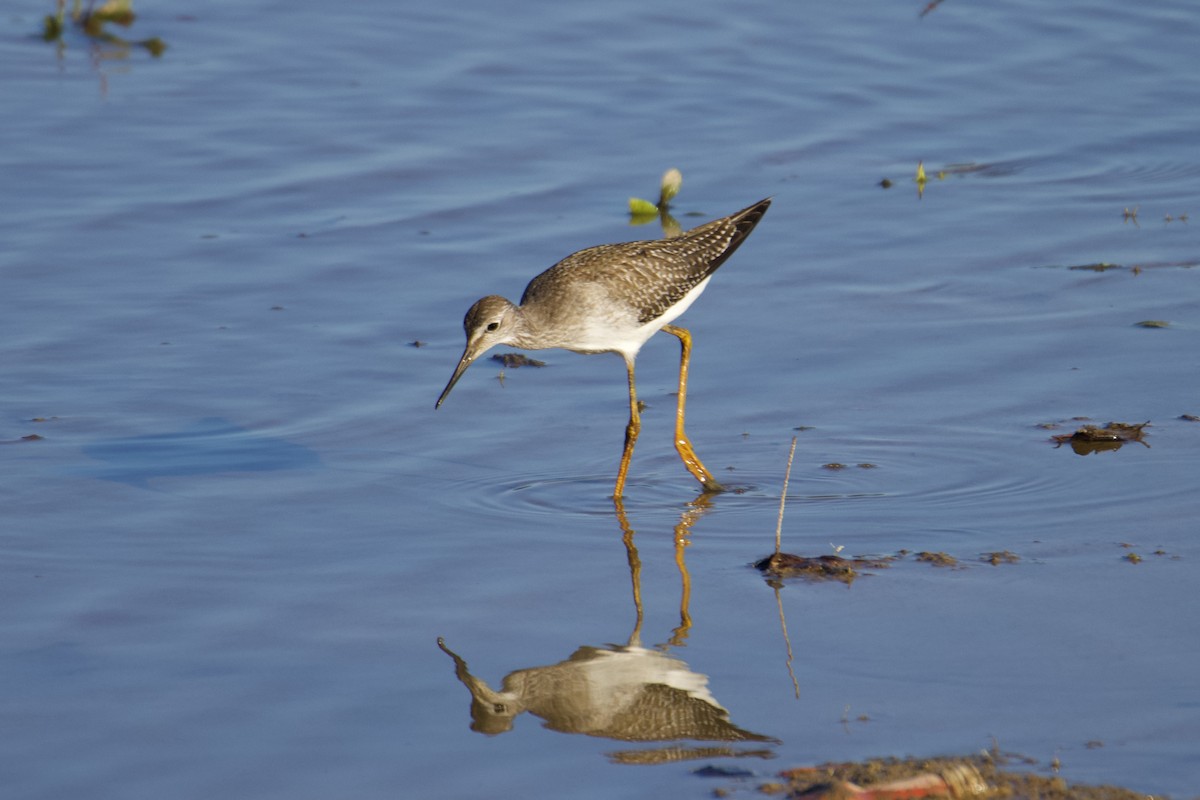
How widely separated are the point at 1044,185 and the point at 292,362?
20.0 feet

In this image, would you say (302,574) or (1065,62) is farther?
(1065,62)

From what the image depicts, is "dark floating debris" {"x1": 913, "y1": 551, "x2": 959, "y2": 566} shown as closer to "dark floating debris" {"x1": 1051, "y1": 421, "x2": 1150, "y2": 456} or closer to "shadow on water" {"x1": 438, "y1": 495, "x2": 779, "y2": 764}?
"shadow on water" {"x1": 438, "y1": 495, "x2": 779, "y2": 764}

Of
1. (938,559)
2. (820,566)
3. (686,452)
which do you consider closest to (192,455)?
(686,452)

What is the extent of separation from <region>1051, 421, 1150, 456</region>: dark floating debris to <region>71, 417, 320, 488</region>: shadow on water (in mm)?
3740

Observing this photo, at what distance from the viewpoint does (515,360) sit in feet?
32.6

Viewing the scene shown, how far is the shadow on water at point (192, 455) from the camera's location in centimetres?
805

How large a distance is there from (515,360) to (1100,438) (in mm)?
3519

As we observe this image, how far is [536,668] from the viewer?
6016 mm

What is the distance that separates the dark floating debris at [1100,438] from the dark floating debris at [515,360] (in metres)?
3.22

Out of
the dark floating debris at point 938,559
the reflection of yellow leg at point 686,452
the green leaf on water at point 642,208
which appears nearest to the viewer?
the dark floating debris at point 938,559

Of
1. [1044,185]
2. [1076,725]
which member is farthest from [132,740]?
[1044,185]

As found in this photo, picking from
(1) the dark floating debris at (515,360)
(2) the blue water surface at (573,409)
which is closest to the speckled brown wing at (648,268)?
(2) the blue water surface at (573,409)

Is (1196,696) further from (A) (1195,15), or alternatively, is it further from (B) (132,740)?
(A) (1195,15)

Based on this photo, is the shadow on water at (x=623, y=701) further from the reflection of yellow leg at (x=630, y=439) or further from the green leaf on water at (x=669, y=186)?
the green leaf on water at (x=669, y=186)
